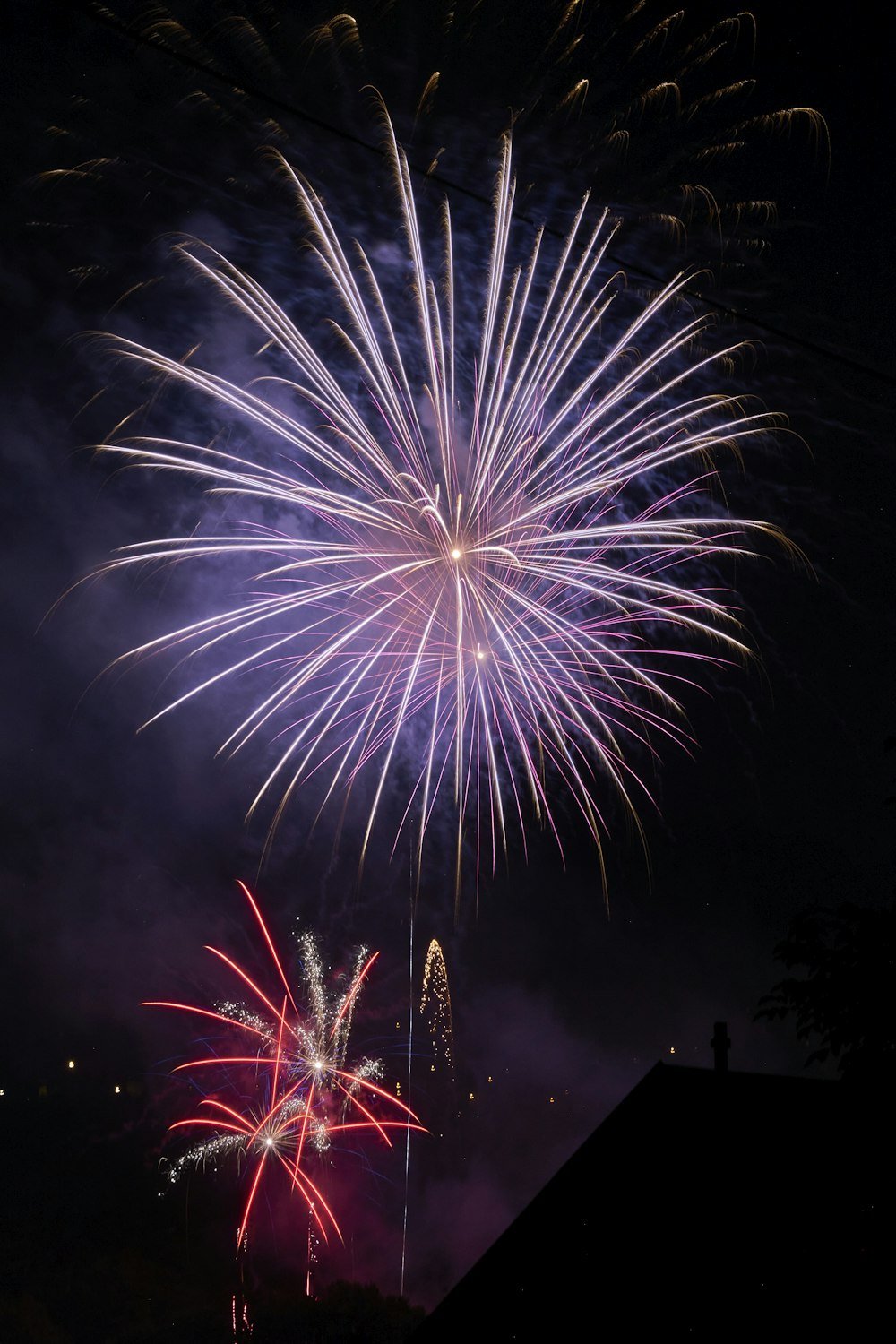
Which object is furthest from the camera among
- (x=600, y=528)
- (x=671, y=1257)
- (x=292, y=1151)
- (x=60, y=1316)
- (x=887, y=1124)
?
(x=60, y=1316)

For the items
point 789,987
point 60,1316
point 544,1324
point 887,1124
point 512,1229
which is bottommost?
point 60,1316

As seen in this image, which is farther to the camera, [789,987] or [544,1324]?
[544,1324]

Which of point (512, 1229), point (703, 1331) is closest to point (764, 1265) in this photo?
point (703, 1331)

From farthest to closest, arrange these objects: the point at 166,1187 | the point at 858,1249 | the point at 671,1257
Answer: the point at 166,1187
the point at 671,1257
the point at 858,1249

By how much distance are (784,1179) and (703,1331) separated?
180cm

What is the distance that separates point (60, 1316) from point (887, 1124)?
8672 cm

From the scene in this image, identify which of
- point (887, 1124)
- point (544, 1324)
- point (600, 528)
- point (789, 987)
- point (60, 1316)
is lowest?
point (60, 1316)

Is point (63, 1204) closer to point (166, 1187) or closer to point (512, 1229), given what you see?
point (166, 1187)

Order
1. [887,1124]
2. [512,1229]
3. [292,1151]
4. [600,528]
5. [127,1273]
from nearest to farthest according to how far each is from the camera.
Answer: [887,1124]
[512,1229]
[600,528]
[292,1151]
[127,1273]

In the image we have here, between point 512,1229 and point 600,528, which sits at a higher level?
point 600,528

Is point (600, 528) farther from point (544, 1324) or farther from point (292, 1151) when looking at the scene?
point (292, 1151)

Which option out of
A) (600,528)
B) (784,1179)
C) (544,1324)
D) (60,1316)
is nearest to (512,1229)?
(544,1324)

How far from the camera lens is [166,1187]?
97.9m

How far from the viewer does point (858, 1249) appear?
32.6 ft
